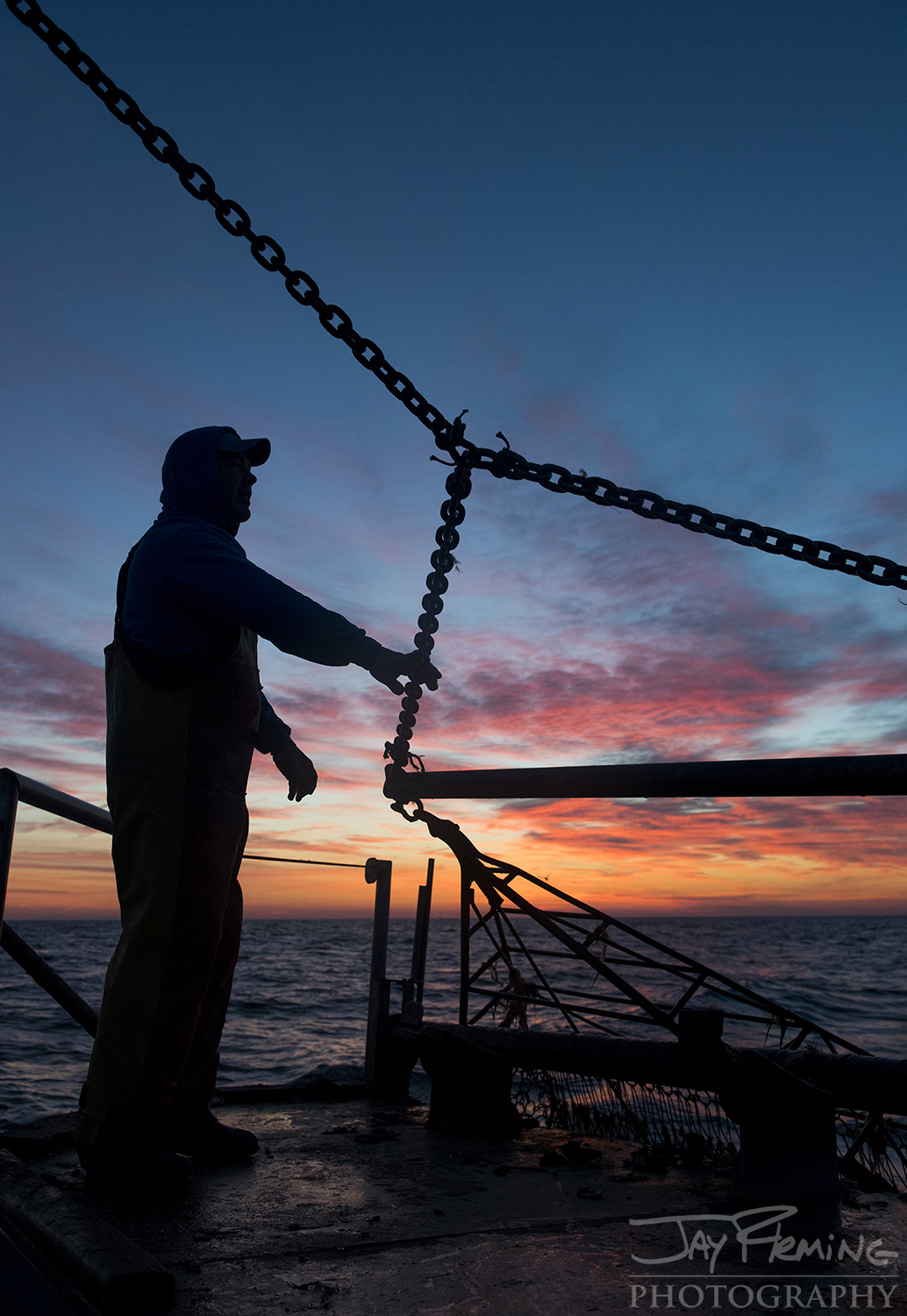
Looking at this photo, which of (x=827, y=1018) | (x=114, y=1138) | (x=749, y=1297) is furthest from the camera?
(x=827, y=1018)

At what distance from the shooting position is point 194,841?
2760mm

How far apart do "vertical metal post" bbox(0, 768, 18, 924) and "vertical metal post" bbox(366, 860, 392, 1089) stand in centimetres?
200

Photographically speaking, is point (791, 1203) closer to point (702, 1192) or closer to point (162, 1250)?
point (702, 1192)

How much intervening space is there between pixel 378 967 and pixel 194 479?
288 cm

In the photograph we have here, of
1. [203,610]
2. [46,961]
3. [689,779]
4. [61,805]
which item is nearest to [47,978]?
[46,961]

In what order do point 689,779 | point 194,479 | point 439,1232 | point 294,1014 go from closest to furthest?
point 439,1232
point 689,779
point 194,479
point 294,1014

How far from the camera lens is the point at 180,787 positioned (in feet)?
9.12

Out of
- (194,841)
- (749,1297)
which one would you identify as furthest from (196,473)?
(749,1297)

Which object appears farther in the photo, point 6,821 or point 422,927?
point 422,927

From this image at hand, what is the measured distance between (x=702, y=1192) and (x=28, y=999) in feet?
75.2

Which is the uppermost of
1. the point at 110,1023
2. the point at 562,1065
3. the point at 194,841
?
the point at 194,841

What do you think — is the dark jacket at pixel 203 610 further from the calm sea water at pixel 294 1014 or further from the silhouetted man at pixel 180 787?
the calm sea water at pixel 294 1014

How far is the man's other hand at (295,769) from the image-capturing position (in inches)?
145

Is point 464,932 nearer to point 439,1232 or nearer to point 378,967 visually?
point 378,967
